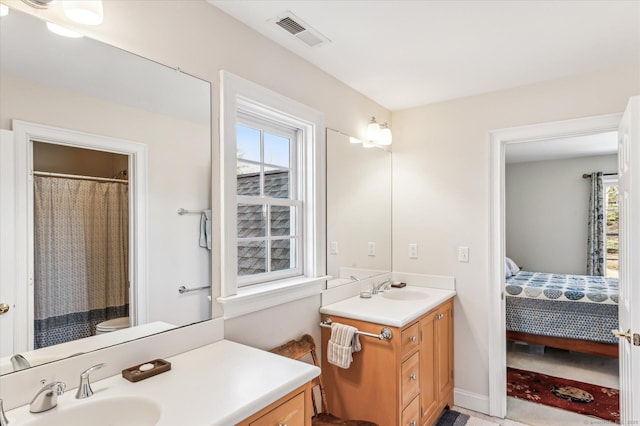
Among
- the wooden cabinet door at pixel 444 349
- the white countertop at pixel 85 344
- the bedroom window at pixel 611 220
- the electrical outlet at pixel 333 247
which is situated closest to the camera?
the white countertop at pixel 85 344

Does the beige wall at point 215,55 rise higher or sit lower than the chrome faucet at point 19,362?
higher

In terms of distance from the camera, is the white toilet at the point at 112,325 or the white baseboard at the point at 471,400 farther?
the white baseboard at the point at 471,400

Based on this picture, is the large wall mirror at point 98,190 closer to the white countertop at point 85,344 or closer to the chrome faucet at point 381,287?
the white countertop at point 85,344

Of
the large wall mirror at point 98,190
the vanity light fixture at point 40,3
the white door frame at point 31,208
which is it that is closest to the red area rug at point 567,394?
the large wall mirror at point 98,190

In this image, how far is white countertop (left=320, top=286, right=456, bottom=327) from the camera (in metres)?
2.14

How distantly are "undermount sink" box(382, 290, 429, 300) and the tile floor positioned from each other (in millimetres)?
926

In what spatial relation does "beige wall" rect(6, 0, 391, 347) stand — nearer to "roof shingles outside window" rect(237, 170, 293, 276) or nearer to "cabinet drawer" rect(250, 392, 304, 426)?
"roof shingles outside window" rect(237, 170, 293, 276)

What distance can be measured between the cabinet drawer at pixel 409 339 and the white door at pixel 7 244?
174cm

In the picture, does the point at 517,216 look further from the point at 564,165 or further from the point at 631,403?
the point at 631,403

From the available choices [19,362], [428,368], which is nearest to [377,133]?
[428,368]

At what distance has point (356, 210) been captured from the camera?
110 inches

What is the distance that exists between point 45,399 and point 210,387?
0.46 m

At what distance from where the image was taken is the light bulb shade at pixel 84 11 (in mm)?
1178

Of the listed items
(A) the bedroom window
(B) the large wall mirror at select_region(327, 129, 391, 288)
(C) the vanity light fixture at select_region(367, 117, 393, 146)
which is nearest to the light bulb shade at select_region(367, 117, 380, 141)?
(C) the vanity light fixture at select_region(367, 117, 393, 146)
